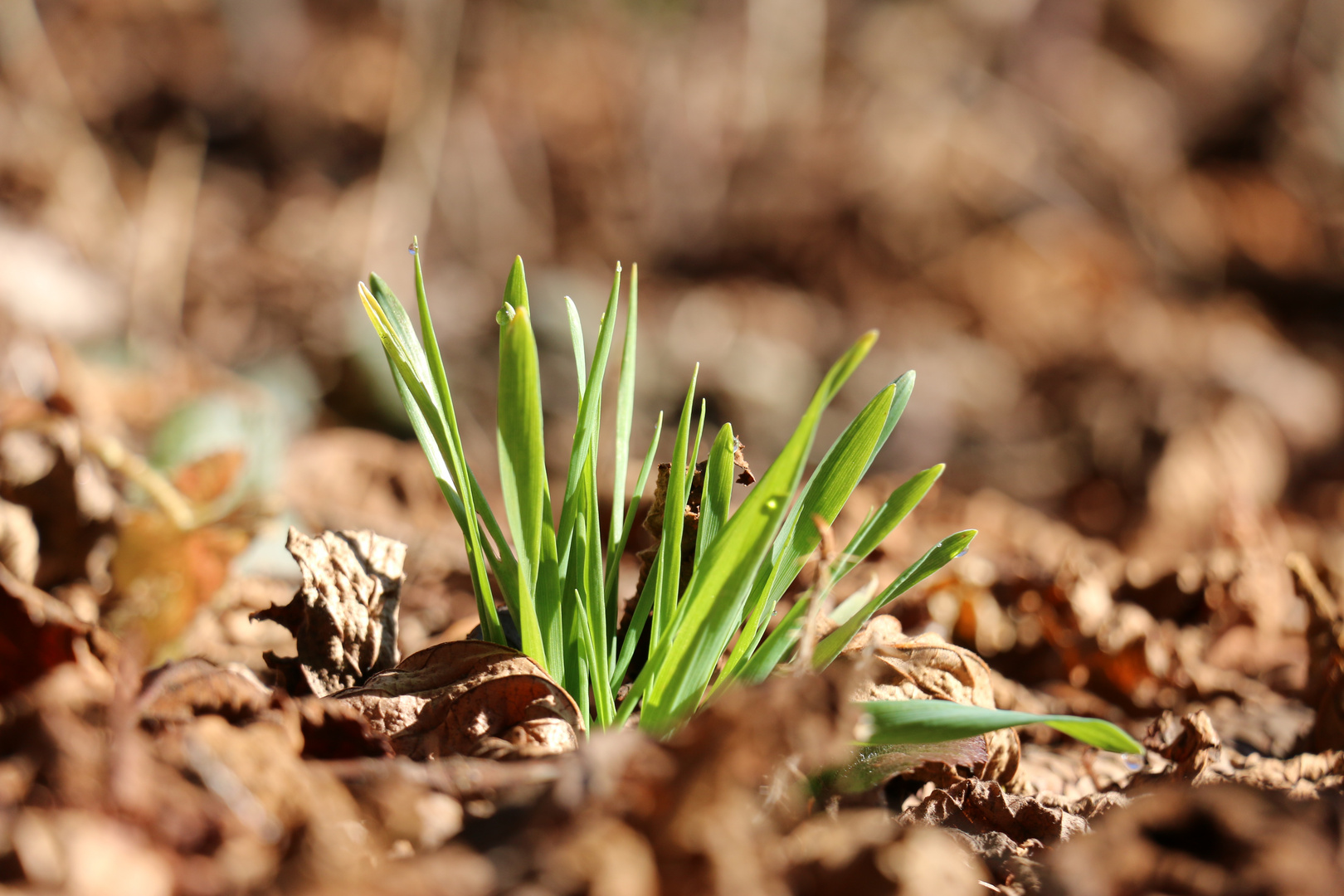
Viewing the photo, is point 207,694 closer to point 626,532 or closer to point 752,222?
point 626,532

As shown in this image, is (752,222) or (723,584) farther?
(752,222)

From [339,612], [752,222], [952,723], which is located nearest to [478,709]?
[339,612]

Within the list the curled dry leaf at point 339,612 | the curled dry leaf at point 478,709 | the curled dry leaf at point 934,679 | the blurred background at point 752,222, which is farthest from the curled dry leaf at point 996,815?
the blurred background at point 752,222

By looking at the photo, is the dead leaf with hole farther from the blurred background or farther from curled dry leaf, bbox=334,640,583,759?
the blurred background

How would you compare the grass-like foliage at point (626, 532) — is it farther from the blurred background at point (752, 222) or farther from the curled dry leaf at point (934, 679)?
the blurred background at point (752, 222)

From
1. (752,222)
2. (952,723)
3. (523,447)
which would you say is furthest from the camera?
(752,222)

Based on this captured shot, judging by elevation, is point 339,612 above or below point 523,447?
below

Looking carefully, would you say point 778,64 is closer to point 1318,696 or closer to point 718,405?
point 718,405

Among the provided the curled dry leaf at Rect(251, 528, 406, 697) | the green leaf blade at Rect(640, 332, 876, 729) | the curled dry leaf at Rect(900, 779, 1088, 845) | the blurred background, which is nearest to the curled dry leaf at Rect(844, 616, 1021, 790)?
the curled dry leaf at Rect(900, 779, 1088, 845)
